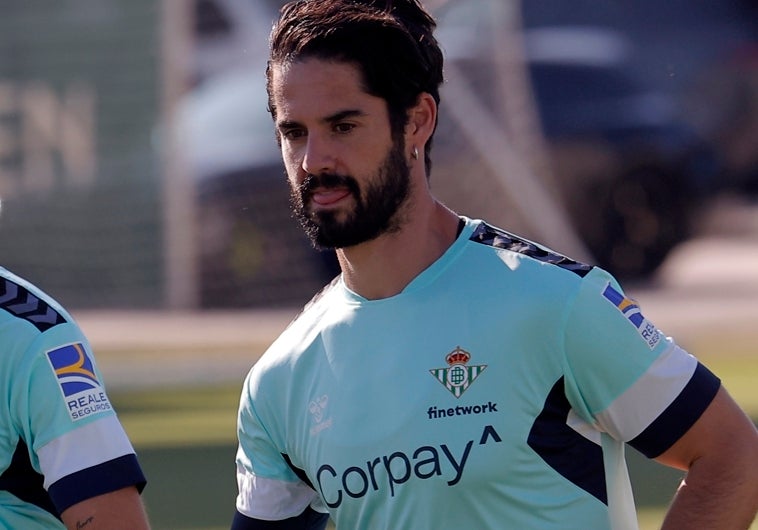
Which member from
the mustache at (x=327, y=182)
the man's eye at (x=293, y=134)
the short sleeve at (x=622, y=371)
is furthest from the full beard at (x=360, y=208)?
the short sleeve at (x=622, y=371)

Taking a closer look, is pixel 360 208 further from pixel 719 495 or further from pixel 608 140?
pixel 608 140

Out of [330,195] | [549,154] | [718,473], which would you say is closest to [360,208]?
[330,195]

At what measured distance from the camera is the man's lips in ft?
11.1

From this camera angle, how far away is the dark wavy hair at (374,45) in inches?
134

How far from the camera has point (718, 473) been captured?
3.21m

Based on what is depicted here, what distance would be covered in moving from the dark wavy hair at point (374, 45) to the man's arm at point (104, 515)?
884mm

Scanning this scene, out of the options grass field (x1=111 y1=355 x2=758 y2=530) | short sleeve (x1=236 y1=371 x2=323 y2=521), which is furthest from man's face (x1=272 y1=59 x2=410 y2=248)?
grass field (x1=111 y1=355 x2=758 y2=530)

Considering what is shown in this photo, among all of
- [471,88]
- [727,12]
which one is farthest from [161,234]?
[727,12]

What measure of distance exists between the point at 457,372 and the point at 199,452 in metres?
6.09

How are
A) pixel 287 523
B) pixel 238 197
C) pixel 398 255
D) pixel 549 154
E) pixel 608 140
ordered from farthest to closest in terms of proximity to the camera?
1. pixel 608 140
2. pixel 549 154
3. pixel 238 197
4. pixel 287 523
5. pixel 398 255

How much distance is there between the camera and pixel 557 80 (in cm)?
1688

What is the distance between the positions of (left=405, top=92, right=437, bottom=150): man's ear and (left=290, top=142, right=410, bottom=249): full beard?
2.5 inches

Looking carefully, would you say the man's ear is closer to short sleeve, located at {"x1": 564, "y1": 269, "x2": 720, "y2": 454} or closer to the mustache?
the mustache

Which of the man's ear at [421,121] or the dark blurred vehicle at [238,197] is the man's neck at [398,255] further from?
the dark blurred vehicle at [238,197]
